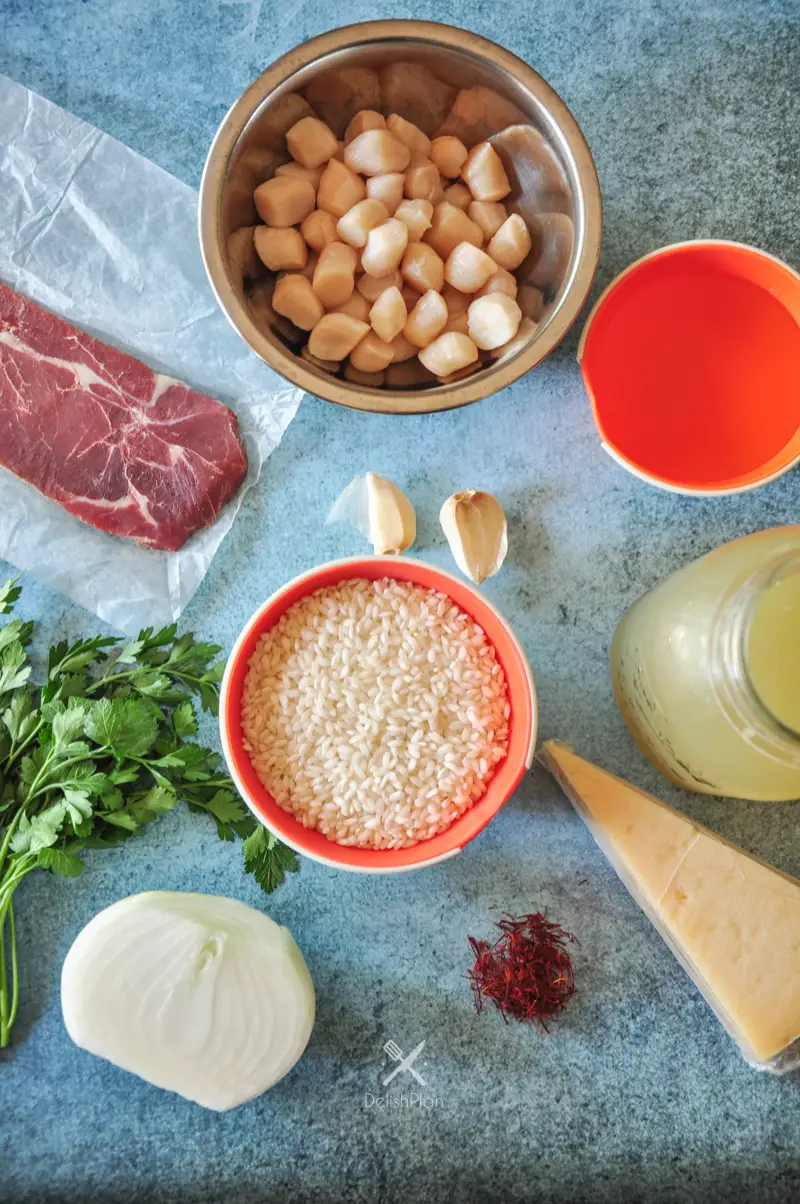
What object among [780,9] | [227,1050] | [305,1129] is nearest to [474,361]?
[780,9]

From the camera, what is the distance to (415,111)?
119 centimetres

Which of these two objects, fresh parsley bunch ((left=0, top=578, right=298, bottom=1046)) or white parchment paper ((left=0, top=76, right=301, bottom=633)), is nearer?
fresh parsley bunch ((left=0, top=578, right=298, bottom=1046))

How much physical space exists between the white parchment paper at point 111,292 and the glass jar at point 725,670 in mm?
582

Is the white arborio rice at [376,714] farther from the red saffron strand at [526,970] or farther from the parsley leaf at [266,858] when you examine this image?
the red saffron strand at [526,970]

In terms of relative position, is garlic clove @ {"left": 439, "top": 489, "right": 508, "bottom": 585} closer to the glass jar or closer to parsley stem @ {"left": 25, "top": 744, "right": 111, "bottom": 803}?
the glass jar

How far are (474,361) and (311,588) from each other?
Answer: 350 mm

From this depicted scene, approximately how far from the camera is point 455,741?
116cm

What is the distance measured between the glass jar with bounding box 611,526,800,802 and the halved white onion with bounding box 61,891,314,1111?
56 cm

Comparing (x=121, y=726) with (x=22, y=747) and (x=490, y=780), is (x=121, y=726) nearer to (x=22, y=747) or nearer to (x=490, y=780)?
(x=22, y=747)

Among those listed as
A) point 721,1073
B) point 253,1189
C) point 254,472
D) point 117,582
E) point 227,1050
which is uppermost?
point 254,472

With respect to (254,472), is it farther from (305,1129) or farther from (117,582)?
(305,1129)

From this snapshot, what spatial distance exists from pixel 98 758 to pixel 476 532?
58cm

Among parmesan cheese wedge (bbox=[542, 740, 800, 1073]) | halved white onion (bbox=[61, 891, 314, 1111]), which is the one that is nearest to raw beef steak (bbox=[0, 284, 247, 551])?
halved white onion (bbox=[61, 891, 314, 1111])

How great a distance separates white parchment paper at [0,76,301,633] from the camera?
4.25 ft
